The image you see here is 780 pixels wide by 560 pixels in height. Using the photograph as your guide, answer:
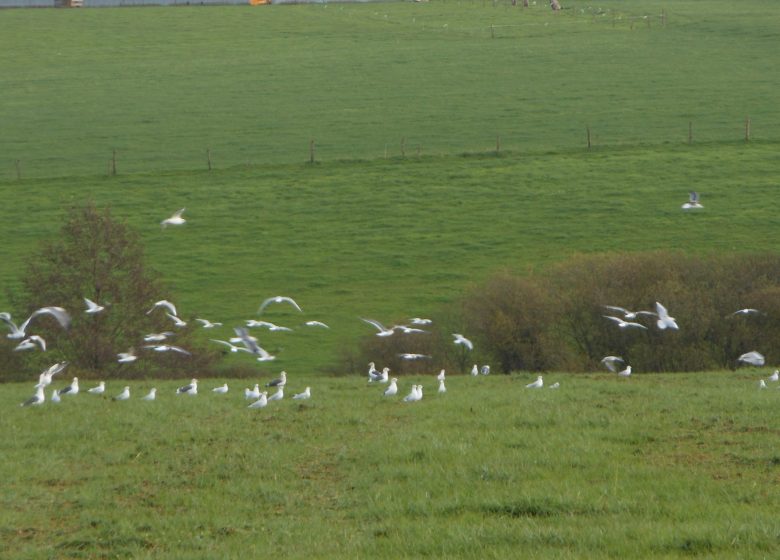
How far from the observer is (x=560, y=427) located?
1583 centimetres

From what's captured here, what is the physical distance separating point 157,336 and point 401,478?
18.6 meters

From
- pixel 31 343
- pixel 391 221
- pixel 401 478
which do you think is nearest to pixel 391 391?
pixel 401 478

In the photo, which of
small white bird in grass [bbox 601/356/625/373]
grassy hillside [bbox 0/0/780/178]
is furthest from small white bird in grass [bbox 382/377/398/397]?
grassy hillside [bbox 0/0/780/178]

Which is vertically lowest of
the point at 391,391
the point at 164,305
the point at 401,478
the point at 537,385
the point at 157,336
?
the point at 157,336

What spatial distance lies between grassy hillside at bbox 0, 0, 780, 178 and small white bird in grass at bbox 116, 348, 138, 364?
3248 centimetres

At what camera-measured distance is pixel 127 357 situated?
29531mm

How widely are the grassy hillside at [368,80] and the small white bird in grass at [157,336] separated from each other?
31.2 metres

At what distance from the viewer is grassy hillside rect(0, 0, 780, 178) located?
67.8 m

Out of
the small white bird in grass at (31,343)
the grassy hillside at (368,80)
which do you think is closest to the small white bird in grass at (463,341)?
the small white bird in grass at (31,343)

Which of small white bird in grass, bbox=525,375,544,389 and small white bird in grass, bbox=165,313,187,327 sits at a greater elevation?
small white bird in grass, bbox=525,375,544,389

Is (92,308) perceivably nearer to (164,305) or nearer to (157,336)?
(157,336)

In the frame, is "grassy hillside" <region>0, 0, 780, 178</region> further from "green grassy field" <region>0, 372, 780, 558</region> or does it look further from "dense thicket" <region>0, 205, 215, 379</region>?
"green grassy field" <region>0, 372, 780, 558</region>

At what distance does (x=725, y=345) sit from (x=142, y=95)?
57416 millimetres

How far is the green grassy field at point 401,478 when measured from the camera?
1062 centimetres
